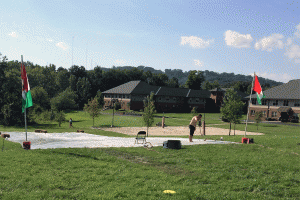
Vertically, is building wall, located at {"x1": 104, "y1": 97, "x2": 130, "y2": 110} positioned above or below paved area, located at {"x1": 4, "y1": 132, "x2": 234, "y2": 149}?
above

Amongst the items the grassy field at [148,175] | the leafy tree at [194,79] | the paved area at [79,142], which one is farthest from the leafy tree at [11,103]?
the leafy tree at [194,79]

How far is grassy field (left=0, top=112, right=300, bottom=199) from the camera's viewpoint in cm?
717

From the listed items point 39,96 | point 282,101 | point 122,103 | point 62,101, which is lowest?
point 122,103

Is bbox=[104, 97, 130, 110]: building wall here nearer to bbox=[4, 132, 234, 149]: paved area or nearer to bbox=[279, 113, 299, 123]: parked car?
bbox=[279, 113, 299, 123]: parked car

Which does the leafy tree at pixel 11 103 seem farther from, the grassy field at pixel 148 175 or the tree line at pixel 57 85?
the grassy field at pixel 148 175

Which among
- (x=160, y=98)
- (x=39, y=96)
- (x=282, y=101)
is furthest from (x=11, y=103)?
(x=282, y=101)

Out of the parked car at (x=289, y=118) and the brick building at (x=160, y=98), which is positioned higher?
the brick building at (x=160, y=98)

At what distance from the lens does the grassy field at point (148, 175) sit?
7172 mm

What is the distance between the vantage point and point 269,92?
66.9 meters

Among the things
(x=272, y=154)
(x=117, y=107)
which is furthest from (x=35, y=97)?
(x=272, y=154)

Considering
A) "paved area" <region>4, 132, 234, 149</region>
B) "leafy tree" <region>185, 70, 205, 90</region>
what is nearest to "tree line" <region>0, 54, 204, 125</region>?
"leafy tree" <region>185, 70, 205, 90</region>

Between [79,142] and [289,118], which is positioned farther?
[289,118]

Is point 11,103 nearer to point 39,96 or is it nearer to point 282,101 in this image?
point 39,96

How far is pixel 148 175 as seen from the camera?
8.84 meters
